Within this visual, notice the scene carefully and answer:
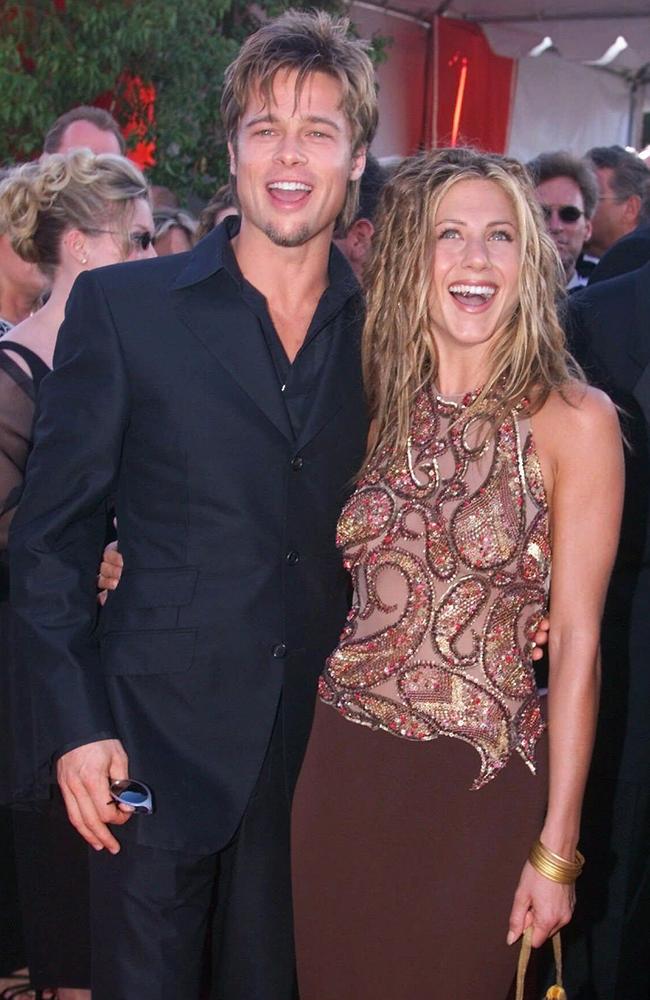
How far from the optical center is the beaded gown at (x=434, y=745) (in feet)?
7.95

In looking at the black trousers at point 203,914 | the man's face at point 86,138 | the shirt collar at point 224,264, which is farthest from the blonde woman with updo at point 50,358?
the man's face at point 86,138

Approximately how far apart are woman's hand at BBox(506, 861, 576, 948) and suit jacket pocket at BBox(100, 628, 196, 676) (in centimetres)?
75

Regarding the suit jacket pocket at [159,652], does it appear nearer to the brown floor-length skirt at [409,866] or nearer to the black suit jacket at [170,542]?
the black suit jacket at [170,542]

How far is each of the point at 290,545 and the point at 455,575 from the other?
33 cm

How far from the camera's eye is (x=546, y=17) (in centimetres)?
966

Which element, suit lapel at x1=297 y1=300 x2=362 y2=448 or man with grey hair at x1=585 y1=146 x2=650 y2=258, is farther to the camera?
man with grey hair at x1=585 y1=146 x2=650 y2=258

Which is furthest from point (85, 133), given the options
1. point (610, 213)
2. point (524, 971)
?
point (524, 971)

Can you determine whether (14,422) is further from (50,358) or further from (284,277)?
(284,277)

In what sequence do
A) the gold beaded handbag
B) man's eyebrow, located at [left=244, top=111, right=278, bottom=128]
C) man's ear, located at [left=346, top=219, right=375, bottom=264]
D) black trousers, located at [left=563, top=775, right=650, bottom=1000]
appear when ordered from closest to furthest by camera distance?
the gold beaded handbag
man's eyebrow, located at [left=244, top=111, right=278, bottom=128]
black trousers, located at [left=563, top=775, right=650, bottom=1000]
man's ear, located at [left=346, top=219, right=375, bottom=264]

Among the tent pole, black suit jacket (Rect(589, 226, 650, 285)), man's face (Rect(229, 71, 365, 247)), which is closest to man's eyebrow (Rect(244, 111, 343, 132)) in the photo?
man's face (Rect(229, 71, 365, 247))

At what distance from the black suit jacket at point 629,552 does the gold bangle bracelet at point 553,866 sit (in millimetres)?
906

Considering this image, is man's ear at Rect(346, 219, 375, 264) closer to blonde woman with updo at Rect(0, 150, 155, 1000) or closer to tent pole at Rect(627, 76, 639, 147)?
blonde woman with updo at Rect(0, 150, 155, 1000)

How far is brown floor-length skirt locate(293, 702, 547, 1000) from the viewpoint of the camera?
2412 millimetres

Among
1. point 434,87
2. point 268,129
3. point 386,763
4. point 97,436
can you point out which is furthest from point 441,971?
A: point 434,87
